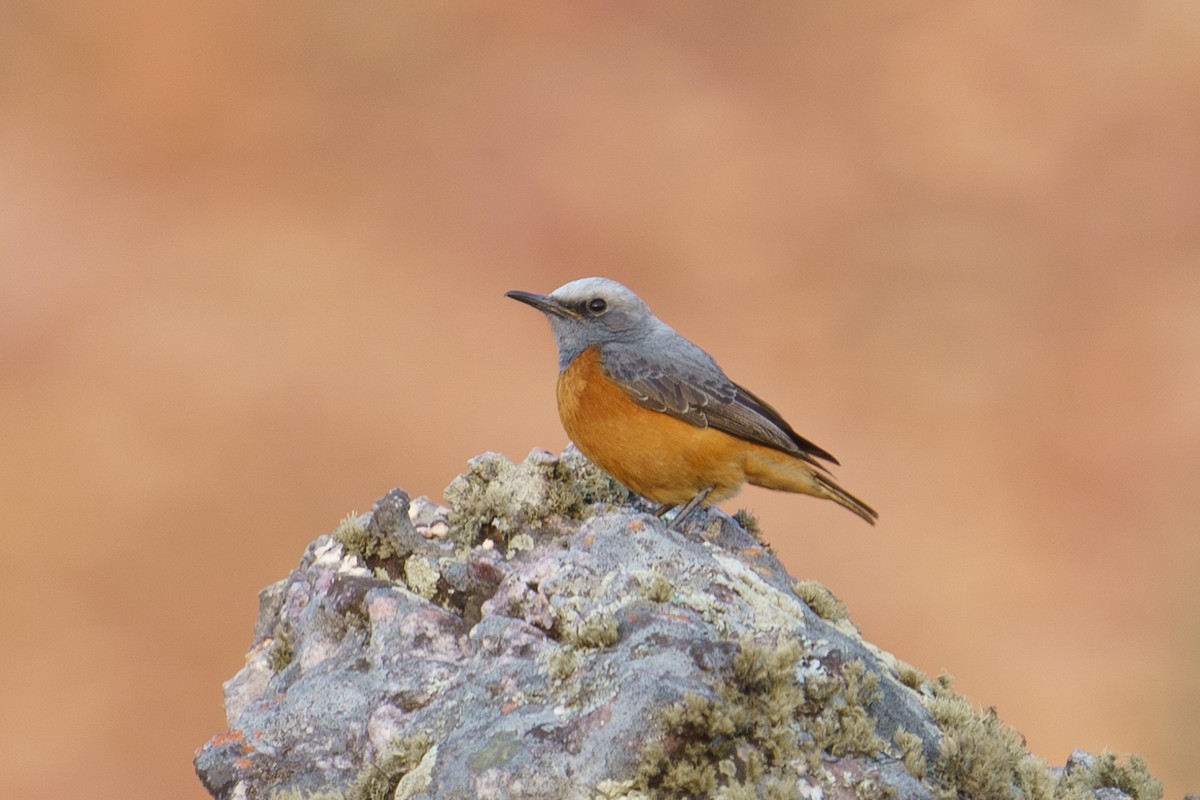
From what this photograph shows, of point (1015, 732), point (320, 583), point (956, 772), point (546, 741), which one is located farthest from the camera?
point (320, 583)

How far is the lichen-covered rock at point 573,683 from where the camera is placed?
587cm

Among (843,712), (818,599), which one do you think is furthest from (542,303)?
(843,712)

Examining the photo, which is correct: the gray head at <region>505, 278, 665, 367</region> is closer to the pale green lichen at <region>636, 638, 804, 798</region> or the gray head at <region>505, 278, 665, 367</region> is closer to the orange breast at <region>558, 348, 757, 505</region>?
the orange breast at <region>558, 348, 757, 505</region>

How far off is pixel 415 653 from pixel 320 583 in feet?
4.01

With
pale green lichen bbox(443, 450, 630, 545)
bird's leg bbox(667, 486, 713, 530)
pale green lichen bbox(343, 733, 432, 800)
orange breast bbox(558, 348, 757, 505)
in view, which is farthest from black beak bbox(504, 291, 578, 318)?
pale green lichen bbox(343, 733, 432, 800)

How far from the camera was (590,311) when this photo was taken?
33.4 feet

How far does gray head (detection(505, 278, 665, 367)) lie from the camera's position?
1014 cm

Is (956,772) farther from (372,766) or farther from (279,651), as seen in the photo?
(279,651)

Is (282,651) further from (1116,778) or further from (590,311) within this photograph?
(1116,778)

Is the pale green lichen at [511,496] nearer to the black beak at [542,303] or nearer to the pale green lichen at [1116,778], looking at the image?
the black beak at [542,303]

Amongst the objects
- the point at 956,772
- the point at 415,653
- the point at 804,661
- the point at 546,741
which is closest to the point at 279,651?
the point at 415,653

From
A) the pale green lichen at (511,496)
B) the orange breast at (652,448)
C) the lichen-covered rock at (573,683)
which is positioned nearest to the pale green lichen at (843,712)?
the lichen-covered rock at (573,683)

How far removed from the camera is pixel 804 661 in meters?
6.43

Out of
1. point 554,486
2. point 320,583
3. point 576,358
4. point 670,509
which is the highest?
point 576,358
